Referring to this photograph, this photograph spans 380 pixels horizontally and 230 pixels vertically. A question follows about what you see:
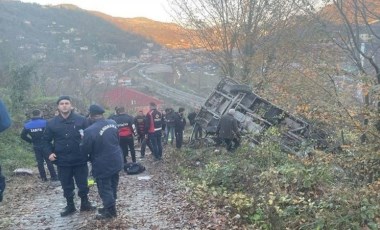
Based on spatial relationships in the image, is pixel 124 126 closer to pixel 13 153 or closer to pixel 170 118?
pixel 170 118

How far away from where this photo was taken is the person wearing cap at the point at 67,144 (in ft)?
22.8

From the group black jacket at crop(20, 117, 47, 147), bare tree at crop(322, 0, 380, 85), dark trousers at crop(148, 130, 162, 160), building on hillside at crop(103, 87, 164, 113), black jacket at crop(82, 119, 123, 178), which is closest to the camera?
black jacket at crop(82, 119, 123, 178)

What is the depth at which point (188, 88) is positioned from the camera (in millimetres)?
48562

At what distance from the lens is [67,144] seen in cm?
695

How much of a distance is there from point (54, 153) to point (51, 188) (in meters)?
3.56

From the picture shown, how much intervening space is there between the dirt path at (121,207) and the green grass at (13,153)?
1.98 m

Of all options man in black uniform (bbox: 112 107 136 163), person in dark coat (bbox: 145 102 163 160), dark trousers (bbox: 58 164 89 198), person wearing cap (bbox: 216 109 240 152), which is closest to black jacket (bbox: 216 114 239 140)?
person wearing cap (bbox: 216 109 240 152)

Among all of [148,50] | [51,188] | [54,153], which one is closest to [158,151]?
[51,188]

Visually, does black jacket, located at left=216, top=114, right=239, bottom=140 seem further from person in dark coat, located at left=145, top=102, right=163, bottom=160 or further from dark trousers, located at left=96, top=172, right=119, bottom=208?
dark trousers, located at left=96, top=172, right=119, bottom=208

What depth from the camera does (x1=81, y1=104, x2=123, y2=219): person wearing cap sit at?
6.60 meters

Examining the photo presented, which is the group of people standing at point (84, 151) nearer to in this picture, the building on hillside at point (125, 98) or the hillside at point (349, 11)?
the hillside at point (349, 11)

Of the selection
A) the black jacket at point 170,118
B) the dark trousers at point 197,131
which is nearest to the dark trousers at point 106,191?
the black jacket at point 170,118

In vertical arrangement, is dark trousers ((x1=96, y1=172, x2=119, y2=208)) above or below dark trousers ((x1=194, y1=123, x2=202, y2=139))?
above

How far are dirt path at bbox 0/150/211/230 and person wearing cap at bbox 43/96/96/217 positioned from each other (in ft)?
2.29
